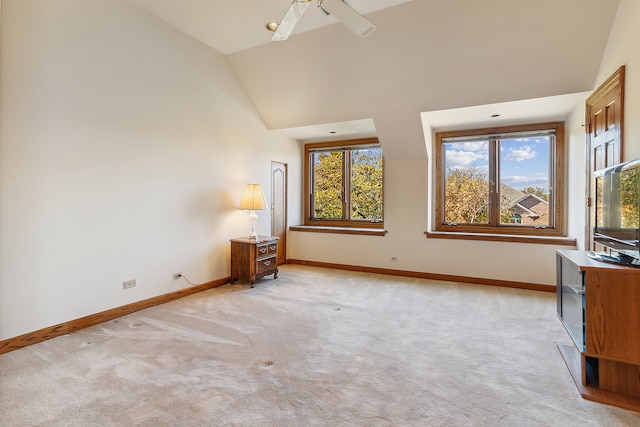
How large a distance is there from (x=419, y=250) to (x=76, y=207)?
4493mm

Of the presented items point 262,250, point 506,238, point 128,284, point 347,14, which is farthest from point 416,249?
point 128,284

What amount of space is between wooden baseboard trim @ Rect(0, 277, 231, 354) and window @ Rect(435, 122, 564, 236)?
4.18m

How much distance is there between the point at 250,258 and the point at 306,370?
243 centimetres

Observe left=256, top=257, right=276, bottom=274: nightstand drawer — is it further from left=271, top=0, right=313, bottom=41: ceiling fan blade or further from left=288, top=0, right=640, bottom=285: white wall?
left=271, top=0, right=313, bottom=41: ceiling fan blade

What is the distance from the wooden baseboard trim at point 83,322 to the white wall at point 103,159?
0.18 feet

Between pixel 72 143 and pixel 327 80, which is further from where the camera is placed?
pixel 327 80

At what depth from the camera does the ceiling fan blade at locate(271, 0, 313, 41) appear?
2.43m

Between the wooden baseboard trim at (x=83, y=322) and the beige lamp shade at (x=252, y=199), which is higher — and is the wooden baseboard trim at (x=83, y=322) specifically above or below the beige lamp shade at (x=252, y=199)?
below

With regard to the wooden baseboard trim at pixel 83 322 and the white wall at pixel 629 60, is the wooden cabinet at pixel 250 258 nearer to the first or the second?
the wooden baseboard trim at pixel 83 322

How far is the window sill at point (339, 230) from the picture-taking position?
5.54 metres

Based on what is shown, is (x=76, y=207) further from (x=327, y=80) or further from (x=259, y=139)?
(x=327, y=80)

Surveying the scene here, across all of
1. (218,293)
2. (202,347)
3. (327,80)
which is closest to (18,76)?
(202,347)

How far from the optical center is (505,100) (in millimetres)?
3910

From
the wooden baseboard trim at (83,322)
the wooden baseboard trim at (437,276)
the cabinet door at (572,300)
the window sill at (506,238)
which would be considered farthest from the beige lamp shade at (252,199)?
the cabinet door at (572,300)
